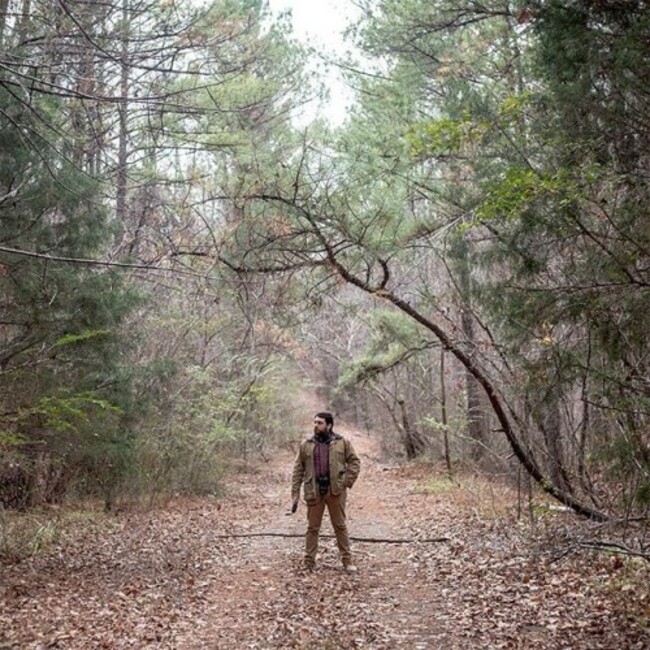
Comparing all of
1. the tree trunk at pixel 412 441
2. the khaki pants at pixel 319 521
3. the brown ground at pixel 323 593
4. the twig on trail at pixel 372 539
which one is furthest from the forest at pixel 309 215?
the tree trunk at pixel 412 441

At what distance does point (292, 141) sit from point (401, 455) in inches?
692

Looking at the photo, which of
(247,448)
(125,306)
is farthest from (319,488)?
(247,448)

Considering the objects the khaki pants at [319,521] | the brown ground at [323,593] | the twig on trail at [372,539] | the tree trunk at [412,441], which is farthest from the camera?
the tree trunk at [412,441]

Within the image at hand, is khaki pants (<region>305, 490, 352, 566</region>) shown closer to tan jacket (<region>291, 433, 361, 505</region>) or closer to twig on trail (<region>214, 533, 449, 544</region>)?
tan jacket (<region>291, 433, 361, 505</region>)

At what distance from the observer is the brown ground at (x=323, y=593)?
6.02 meters

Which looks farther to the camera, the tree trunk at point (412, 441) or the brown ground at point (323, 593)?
the tree trunk at point (412, 441)

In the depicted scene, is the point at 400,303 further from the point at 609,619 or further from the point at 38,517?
the point at 38,517

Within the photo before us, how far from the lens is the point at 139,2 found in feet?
23.9

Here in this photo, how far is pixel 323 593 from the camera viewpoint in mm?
7676

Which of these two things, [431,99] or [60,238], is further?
[431,99]

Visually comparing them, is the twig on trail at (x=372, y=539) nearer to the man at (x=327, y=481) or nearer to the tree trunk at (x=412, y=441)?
the man at (x=327, y=481)

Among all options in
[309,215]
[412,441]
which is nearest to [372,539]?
[309,215]

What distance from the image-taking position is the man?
347 inches

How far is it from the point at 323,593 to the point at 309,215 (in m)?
4.97
